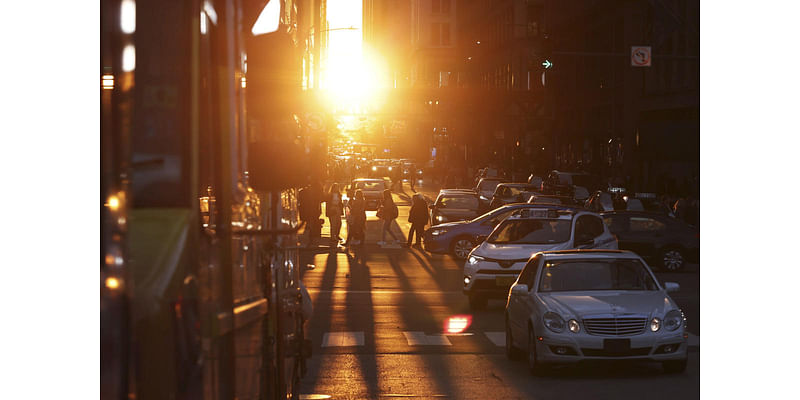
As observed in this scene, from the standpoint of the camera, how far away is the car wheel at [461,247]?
3206 cm

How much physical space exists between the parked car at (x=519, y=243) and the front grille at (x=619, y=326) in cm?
750

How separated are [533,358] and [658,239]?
16.6 metres

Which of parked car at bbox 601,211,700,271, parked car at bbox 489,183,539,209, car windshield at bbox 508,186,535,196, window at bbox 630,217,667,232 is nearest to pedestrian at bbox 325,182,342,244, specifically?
parked car at bbox 489,183,539,209

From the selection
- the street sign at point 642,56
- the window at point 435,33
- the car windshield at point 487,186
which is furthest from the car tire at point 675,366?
the window at point 435,33

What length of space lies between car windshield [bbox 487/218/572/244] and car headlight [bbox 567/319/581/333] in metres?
8.78

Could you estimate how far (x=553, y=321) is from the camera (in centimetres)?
1312

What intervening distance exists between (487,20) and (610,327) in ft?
312

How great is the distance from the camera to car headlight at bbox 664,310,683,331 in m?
13.0

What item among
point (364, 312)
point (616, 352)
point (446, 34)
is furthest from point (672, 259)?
point (446, 34)

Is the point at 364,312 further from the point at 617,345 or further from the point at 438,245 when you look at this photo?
the point at 438,245

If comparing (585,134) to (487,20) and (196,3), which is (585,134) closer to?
(487,20)

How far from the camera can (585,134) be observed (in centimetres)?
7206

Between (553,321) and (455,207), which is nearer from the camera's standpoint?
(553,321)

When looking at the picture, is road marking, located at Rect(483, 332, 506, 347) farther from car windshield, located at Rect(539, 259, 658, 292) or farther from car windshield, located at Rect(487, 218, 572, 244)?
car windshield, located at Rect(487, 218, 572, 244)
